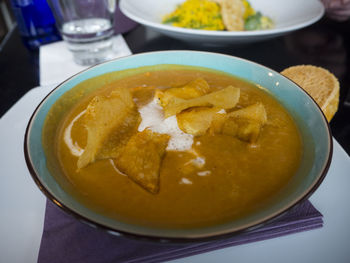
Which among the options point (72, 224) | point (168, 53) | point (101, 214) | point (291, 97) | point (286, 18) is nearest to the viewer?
point (101, 214)

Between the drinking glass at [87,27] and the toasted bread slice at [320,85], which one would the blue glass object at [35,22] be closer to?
the drinking glass at [87,27]

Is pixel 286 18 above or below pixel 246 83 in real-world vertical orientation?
below

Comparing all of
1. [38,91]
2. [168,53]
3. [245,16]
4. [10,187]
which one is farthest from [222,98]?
[245,16]

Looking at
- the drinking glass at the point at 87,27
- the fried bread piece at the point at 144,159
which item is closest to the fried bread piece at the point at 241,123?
the fried bread piece at the point at 144,159

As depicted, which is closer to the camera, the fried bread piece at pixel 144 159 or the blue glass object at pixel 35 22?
the fried bread piece at pixel 144 159

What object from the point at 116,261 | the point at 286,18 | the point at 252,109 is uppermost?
the point at 252,109

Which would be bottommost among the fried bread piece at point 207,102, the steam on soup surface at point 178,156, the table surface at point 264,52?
the table surface at point 264,52

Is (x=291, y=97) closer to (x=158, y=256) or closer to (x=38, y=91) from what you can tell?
(x=158, y=256)
